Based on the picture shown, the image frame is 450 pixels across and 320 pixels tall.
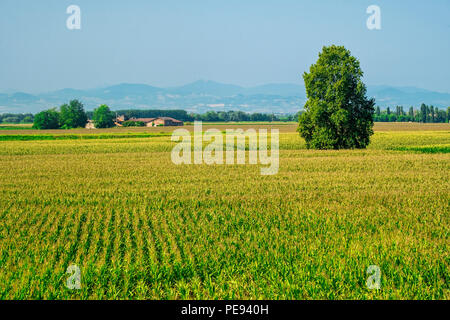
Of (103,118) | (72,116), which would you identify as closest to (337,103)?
(103,118)

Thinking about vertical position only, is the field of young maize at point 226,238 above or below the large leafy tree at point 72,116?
below

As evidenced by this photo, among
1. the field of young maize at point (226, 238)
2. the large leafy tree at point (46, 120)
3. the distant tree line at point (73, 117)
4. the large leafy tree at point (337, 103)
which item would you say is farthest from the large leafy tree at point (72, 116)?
the field of young maize at point (226, 238)

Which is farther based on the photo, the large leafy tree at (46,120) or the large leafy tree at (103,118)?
the large leafy tree at (103,118)

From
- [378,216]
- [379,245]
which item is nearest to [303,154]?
[378,216]

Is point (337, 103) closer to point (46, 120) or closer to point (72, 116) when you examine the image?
point (46, 120)

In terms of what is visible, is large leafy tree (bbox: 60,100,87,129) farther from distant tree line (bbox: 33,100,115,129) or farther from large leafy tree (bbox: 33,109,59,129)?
large leafy tree (bbox: 33,109,59,129)

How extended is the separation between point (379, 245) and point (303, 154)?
3009cm

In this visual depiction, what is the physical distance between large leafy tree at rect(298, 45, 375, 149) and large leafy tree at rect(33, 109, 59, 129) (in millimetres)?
107345

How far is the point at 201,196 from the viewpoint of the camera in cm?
1733

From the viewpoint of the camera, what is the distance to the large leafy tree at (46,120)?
128 metres

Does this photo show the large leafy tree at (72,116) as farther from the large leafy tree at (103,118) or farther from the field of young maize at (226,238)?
the field of young maize at (226,238)

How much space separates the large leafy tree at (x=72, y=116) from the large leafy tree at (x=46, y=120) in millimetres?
2341

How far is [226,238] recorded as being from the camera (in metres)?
10.6

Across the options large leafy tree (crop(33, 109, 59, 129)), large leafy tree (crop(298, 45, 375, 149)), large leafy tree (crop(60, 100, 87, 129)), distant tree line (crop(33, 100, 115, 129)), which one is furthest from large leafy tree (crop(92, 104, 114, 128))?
large leafy tree (crop(298, 45, 375, 149))
